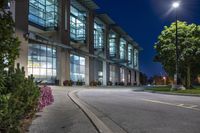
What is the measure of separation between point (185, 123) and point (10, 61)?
6.29m

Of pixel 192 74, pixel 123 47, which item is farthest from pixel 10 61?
pixel 123 47

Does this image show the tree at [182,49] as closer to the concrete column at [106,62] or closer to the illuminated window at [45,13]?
the illuminated window at [45,13]

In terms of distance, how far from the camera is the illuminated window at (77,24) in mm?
72062

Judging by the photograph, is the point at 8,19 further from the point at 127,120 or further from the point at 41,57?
the point at 41,57

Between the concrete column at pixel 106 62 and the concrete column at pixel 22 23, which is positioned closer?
the concrete column at pixel 22 23

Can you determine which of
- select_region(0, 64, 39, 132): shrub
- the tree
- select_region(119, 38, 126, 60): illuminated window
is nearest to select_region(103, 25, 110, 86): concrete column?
select_region(119, 38, 126, 60): illuminated window

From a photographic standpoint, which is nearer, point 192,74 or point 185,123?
point 185,123

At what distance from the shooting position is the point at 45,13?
6162 cm

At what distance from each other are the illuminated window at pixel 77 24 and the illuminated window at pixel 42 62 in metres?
9.92

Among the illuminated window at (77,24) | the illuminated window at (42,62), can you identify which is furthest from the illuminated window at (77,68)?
the illuminated window at (42,62)

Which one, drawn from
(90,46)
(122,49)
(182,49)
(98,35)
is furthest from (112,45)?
(182,49)

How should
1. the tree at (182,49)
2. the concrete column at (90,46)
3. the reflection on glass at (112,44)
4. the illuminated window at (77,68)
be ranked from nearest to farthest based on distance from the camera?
the tree at (182,49), the illuminated window at (77,68), the concrete column at (90,46), the reflection on glass at (112,44)

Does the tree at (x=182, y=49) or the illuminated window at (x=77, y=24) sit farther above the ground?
the illuminated window at (x=77, y=24)

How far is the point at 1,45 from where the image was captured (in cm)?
616
